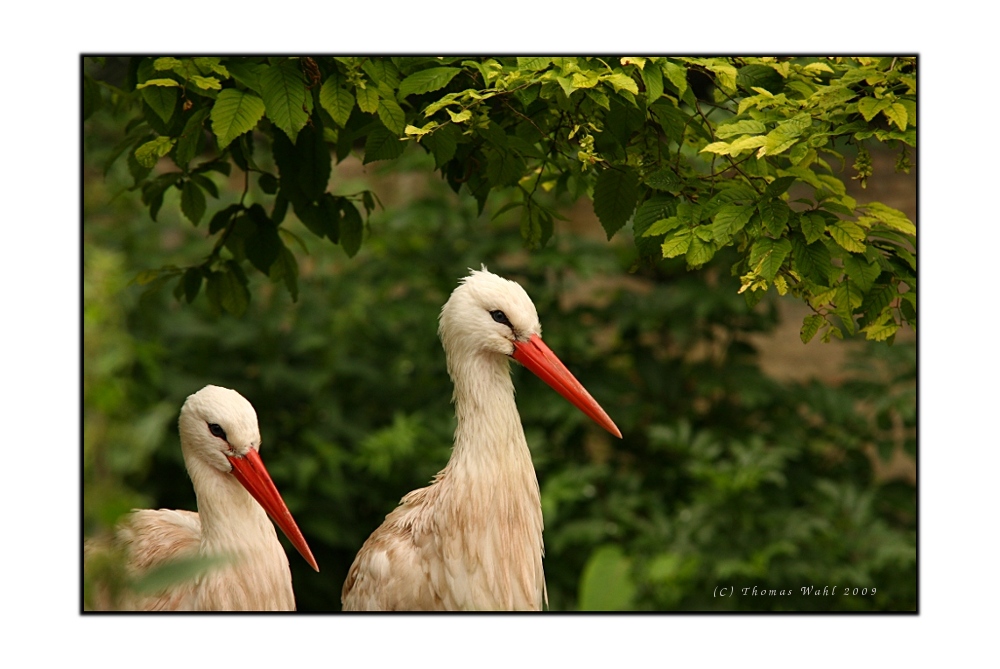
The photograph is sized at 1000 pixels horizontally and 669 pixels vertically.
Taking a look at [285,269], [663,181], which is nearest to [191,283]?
[285,269]

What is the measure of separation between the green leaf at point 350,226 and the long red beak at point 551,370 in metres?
0.58

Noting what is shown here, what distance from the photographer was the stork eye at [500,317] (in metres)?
2.01

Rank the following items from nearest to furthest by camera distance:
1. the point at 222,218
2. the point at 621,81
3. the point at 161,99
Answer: the point at 621,81 < the point at 161,99 < the point at 222,218

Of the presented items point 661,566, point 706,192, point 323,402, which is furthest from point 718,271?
point 706,192

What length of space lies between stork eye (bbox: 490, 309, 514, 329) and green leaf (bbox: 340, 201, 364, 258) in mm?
540

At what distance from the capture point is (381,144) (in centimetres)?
200

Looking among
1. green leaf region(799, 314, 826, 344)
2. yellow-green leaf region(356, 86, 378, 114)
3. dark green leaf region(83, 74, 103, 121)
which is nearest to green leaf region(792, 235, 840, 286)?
green leaf region(799, 314, 826, 344)

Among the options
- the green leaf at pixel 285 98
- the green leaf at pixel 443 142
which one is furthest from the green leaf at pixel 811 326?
the green leaf at pixel 285 98

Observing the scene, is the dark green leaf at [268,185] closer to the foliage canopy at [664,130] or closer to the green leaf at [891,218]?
the foliage canopy at [664,130]

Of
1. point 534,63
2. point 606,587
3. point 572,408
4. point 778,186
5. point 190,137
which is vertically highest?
point 534,63

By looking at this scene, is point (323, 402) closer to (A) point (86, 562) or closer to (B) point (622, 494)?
(B) point (622, 494)

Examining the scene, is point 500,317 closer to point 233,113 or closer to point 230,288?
point 233,113

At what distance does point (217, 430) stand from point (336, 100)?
60cm

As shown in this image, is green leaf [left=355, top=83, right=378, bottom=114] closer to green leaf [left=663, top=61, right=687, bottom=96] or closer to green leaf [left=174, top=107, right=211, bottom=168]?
green leaf [left=174, top=107, right=211, bottom=168]
